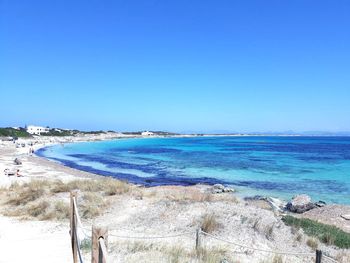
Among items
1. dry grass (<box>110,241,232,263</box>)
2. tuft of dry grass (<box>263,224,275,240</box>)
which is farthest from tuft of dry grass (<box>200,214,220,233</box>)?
dry grass (<box>110,241,232,263</box>)

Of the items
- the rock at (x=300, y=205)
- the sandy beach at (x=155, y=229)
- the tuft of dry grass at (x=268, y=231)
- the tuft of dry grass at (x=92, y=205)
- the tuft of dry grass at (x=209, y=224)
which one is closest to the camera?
the sandy beach at (x=155, y=229)

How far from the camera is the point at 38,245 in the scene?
360 inches

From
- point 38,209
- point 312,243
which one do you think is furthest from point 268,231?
point 38,209

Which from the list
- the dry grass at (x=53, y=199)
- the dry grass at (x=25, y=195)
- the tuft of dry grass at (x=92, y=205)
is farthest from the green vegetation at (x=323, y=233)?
the dry grass at (x=25, y=195)

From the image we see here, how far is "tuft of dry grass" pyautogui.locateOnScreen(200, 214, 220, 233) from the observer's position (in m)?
11.0

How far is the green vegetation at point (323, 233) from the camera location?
10.9m

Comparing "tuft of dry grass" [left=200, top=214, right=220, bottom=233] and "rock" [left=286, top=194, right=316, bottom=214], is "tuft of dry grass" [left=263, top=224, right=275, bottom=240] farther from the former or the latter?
"rock" [left=286, top=194, right=316, bottom=214]

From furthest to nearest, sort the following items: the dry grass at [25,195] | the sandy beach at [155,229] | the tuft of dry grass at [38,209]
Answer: the dry grass at [25,195] → the tuft of dry grass at [38,209] → the sandy beach at [155,229]

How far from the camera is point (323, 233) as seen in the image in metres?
11.6

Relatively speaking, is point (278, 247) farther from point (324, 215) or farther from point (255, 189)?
point (255, 189)

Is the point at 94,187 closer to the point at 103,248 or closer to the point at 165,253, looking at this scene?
the point at 165,253

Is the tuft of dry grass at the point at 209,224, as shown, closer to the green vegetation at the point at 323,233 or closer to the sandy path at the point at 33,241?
the green vegetation at the point at 323,233

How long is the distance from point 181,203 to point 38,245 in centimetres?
581

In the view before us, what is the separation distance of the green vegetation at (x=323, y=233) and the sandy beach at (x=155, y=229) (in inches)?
14.3
